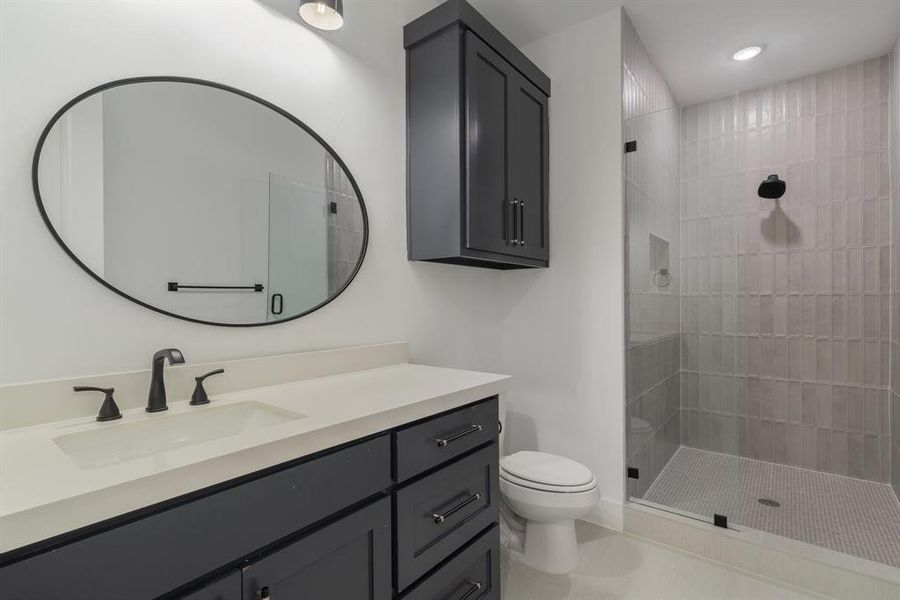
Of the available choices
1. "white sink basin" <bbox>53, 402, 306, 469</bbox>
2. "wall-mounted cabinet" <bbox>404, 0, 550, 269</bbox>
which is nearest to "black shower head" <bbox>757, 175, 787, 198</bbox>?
"wall-mounted cabinet" <bbox>404, 0, 550, 269</bbox>

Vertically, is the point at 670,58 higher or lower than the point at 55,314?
higher

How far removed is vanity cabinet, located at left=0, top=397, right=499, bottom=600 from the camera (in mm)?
623

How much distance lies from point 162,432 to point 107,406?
0.14m

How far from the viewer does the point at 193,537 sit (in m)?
0.71

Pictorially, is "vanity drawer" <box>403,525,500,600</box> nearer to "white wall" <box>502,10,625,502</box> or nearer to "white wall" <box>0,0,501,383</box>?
"white wall" <box>0,0,501,383</box>

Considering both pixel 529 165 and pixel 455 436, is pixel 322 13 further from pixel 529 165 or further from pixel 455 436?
pixel 455 436

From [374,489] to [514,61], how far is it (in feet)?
6.59

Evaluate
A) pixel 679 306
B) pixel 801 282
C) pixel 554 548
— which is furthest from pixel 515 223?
pixel 801 282

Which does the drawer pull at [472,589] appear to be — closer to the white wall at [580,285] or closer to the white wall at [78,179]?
the white wall at [580,285]

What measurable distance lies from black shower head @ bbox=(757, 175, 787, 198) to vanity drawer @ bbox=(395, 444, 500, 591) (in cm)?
242

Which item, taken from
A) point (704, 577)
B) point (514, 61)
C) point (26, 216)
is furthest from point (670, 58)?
point (26, 216)

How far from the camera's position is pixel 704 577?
1794 millimetres

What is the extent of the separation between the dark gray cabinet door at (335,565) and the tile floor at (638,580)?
0.96m

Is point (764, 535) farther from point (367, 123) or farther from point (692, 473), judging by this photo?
point (367, 123)
